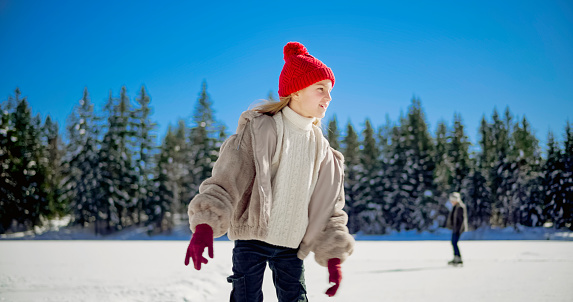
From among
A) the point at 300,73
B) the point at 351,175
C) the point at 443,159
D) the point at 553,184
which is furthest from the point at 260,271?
the point at 443,159

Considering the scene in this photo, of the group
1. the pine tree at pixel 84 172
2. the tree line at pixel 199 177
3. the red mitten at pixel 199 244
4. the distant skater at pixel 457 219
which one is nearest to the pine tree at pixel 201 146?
the tree line at pixel 199 177

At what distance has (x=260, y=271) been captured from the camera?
8.30ft

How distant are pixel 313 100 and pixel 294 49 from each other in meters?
0.47

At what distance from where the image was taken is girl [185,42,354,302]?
7.99 ft

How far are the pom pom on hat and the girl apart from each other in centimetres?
1

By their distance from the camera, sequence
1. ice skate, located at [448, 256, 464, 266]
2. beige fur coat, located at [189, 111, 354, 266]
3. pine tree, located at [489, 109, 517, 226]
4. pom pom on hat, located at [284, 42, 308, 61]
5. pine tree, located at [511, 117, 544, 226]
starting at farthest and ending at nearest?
pine tree, located at [489, 109, 517, 226] → pine tree, located at [511, 117, 544, 226] → ice skate, located at [448, 256, 464, 266] → pom pom on hat, located at [284, 42, 308, 61] → beige fur coat, located at [189, 111, 354, 266]

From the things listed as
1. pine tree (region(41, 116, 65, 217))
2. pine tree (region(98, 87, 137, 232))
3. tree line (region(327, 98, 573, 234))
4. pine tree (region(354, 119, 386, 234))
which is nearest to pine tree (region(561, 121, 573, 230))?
tree line (region(327, 98, 573, 234))

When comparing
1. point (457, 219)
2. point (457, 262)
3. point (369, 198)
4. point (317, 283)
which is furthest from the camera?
point (369, 198)

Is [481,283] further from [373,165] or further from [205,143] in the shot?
[373,165]

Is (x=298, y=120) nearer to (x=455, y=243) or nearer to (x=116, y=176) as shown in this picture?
(x=455, y=243)

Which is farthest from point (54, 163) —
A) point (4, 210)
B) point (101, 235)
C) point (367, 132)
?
point (367, 132)

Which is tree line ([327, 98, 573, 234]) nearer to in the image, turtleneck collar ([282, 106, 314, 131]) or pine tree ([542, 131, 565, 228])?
pine tree ([542, 131, 565, 228])

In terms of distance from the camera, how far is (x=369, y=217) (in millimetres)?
38281

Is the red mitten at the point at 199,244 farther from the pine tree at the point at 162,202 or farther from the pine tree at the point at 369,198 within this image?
the pine tree at the point at 369,198
